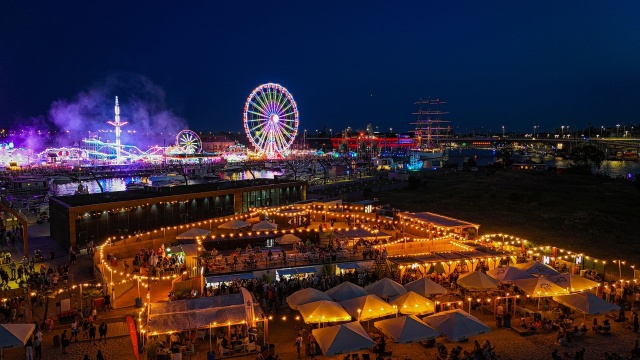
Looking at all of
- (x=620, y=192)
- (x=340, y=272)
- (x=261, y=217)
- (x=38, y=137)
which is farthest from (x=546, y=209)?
(x=38, y=137)

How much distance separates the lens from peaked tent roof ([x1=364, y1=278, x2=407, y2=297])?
623 inches

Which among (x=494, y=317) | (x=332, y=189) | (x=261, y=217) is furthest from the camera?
(x=332, y=189)

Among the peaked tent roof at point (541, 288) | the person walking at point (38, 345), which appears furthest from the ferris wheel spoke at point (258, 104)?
the person walking at point (38, 345)

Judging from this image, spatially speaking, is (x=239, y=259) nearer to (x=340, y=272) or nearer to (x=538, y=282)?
(x=340, y=272)

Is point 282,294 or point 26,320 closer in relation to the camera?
point 26,320

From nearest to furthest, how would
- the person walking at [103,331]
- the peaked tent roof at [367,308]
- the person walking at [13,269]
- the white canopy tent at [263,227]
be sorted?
the person walking at [103,331] → the peaked tent roof at [367,308] → the person walking at [13,269] → the white canopy tent at [263,227]

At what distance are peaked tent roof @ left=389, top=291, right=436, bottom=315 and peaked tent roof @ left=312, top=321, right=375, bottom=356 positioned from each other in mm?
2554

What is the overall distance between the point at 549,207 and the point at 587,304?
34.7 meters

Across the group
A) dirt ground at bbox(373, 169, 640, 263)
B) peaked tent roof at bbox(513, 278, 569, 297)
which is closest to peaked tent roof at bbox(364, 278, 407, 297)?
peaked tent roof at bbox(513, 278, 569, 297)

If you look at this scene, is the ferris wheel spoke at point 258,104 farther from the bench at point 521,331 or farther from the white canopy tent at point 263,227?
the bench at point 521,331

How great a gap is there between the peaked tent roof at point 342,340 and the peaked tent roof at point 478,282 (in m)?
5.71

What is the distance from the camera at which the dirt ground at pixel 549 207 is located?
32031 millimetres

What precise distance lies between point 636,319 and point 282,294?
1164 centimetres

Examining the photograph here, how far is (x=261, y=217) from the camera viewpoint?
27844mm
